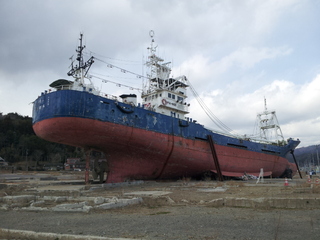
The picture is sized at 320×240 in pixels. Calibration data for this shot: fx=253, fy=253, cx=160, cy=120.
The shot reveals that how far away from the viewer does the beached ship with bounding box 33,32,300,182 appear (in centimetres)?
1636

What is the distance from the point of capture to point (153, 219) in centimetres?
632

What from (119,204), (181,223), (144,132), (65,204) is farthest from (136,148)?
(181,223)

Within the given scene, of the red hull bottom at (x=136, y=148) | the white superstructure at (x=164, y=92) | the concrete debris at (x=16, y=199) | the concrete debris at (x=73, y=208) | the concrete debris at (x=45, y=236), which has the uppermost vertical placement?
the white superstructure at (x=164, y=92)

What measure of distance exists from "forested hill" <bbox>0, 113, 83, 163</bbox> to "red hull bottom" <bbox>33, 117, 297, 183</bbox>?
177 feet

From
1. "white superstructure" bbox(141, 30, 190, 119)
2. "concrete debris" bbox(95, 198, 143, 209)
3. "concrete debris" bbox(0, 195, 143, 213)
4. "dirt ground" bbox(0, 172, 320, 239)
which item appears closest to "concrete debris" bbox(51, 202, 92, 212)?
"concrete debris" bbox(0, 195, 143, 213)

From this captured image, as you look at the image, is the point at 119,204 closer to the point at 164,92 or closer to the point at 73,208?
the point at 73,208

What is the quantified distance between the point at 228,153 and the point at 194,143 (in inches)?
200

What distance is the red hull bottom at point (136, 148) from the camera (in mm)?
16516

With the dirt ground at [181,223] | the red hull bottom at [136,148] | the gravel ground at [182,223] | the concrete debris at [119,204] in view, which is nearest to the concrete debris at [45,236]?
the dirt ground at [181,223]

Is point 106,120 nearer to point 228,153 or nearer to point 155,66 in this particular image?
point 155,66

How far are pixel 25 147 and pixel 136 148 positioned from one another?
194 feet

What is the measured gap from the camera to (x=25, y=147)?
66.8 meters

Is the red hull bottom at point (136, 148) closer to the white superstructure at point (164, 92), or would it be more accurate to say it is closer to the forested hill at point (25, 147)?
the white superstructure at point (164, 92)

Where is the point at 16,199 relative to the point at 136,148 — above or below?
below
